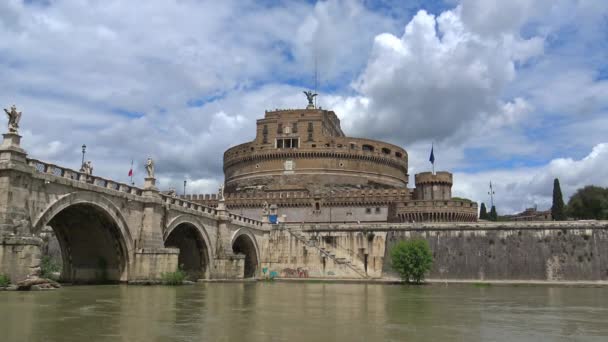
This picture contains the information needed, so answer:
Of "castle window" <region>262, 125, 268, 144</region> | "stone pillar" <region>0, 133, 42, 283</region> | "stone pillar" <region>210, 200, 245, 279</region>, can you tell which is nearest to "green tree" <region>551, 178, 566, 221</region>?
"castle window" <region>262, 125, 268, 144</region>

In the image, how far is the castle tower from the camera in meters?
69.8

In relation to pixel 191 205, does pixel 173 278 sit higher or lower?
lower

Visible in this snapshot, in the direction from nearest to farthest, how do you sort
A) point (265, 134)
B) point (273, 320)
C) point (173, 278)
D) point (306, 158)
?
point (273, 320), point (173, 278), point (306, 158), point (265, 134)

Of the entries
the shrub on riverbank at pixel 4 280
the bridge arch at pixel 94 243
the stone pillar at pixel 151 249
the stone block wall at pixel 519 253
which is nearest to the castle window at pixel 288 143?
the stone block wall at pixel 519 253

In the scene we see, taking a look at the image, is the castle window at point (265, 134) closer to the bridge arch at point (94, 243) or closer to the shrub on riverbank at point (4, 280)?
the bridge arch at point (94, 243)

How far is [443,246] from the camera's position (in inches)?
2130

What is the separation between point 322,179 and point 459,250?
90.6ft

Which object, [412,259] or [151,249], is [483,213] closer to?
[412,259]

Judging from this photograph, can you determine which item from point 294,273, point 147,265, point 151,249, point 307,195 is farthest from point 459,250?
point 147,265

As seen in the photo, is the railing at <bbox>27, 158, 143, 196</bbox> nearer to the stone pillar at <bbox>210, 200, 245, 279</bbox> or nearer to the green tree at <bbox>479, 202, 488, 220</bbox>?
the stone pillar at <bbox>210, 200, 245, 279</bbox>

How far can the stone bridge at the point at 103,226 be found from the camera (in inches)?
957

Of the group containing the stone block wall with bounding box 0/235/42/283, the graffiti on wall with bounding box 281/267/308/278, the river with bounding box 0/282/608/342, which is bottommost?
the river with bounding box 0/282/608/342

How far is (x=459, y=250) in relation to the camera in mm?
53469

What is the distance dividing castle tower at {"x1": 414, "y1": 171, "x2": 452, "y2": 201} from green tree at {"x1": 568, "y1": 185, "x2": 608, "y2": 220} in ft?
62.6
